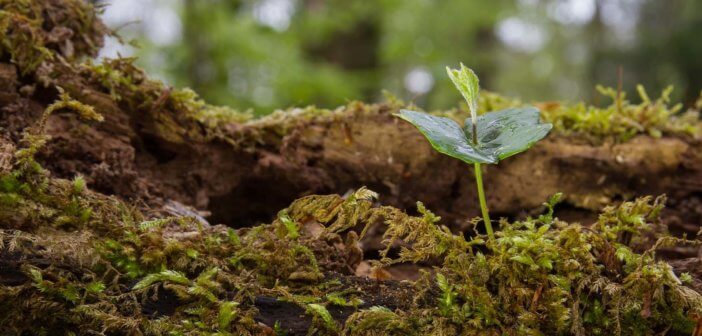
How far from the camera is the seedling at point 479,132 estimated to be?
53.3 inches

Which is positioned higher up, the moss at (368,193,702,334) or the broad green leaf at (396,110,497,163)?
the broad green leaf at (396,110,497,163)

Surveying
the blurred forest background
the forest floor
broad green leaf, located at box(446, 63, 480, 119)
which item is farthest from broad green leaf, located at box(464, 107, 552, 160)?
the blurred forest background

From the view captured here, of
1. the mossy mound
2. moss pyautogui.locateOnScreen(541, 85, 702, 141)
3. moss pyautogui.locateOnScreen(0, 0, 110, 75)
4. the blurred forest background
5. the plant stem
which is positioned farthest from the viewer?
the blurred forest background

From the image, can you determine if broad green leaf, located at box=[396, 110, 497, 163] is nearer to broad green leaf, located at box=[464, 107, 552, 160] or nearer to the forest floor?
broad green leaf, located at box=[464, 107, 552, 160]

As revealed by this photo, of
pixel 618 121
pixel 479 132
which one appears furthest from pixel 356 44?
pixel 479 132

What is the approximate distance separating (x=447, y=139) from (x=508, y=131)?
0.25 m

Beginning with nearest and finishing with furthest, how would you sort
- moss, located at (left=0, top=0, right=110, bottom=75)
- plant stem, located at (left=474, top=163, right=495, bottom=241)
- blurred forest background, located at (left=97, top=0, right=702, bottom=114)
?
plant stem, located at (left=474, top=163, right=495, bottom=241) < moss, located at (left=0, top=0, right=110, bottom=75) < blurred forest background, located at (left=97, top=0, right=702, bottom=114)

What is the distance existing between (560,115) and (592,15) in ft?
33.0

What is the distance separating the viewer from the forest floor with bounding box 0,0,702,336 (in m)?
1.32

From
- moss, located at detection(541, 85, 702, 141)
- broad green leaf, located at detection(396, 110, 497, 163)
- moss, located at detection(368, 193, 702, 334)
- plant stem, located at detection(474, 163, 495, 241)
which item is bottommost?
moss, located at detection(368, 193, 702, 334)

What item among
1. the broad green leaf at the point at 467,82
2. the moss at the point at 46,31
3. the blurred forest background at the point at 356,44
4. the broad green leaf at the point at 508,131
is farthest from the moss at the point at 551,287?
the blurred forest background at the point at 356,44

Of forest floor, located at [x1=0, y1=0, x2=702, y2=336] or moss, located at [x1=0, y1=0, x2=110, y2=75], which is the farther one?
moss, located at [x1=0, y1=0, x2=110, y2=75]

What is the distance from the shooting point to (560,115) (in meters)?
2.53

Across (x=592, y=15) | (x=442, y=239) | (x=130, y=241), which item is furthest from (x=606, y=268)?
(x=592, y=15)
